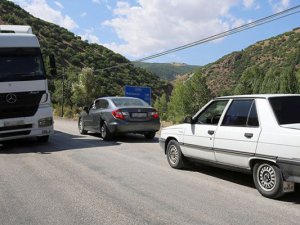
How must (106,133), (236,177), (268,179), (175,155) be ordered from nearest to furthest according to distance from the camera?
1. (268,179)
2. (236,177)
3. (175,155)
4. (106,133)

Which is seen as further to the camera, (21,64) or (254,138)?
(21,64)

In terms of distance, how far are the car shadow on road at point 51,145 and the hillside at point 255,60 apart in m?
82.1

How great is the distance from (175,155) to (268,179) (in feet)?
8.84

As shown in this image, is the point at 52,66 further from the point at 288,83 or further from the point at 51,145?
the point at 288,83

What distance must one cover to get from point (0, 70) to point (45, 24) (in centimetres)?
7389

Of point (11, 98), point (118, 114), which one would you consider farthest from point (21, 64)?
point (118, 114)

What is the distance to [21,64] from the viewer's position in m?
12.0

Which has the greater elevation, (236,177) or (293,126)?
(293,126)

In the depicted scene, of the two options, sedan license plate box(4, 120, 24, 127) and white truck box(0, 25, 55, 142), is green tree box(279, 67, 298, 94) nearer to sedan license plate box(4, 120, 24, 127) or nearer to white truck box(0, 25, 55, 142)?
white truck box(0, 25, 55, 142)

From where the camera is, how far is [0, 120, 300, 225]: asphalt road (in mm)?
5371

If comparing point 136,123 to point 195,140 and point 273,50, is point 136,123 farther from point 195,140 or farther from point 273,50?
point 273,50

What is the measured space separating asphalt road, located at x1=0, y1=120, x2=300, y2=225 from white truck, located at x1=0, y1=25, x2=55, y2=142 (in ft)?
5.19

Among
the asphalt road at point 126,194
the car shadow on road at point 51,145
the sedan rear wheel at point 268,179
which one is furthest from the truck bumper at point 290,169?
the car shadow on road at point 51,145

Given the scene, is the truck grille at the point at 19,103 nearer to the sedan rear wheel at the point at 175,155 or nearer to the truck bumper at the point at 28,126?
the truck bumper at the point at 28,126
